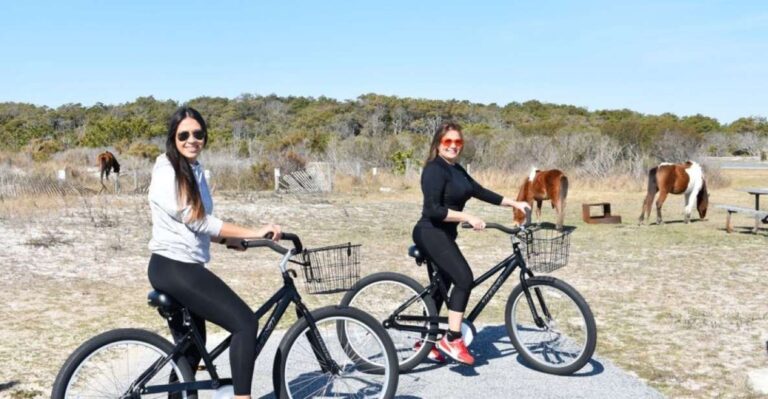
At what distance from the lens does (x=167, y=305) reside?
3441 mm

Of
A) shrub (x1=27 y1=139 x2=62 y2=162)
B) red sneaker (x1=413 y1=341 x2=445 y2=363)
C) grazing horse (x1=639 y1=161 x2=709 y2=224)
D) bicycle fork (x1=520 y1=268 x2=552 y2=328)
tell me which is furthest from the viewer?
shrub (x1=27 y1=139 x2=62 y2=162)

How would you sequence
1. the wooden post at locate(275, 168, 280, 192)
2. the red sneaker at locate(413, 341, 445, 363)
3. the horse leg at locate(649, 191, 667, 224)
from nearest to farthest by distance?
the red sneaker at locate(413, 341, 445, 363), the horse leg at locate(649, 191, 667, 224), the wooden post at locate(275, 168, 280, 192)

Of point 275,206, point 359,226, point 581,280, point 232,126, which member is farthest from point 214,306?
point 232,126

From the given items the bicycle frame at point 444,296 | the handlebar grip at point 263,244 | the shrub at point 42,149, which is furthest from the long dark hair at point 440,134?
the shrub at point 42,149

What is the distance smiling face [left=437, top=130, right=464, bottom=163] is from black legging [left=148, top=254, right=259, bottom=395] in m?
1.91

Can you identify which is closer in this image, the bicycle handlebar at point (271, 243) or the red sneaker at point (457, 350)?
the bicycle handlebar at point (271, 243)

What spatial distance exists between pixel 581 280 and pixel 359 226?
708 centimetres

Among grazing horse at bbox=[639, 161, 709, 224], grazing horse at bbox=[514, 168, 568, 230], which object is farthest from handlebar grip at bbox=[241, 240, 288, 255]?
grazing horse at bbox=[639, 161, 709, 224]

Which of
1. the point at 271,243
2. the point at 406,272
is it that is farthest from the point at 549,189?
the point at 271,243

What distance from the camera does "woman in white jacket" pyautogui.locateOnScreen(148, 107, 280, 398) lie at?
338cm

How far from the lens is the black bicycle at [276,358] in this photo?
11.2 feet

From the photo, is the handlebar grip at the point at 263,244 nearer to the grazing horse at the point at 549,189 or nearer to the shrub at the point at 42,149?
the grazing horse at the point at 549,189

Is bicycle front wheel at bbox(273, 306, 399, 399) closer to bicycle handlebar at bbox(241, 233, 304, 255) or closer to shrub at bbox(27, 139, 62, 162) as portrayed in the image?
bicycle handlebar at bbox(241, 233, 304, 255)

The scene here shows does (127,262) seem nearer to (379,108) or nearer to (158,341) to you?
(158,341)
